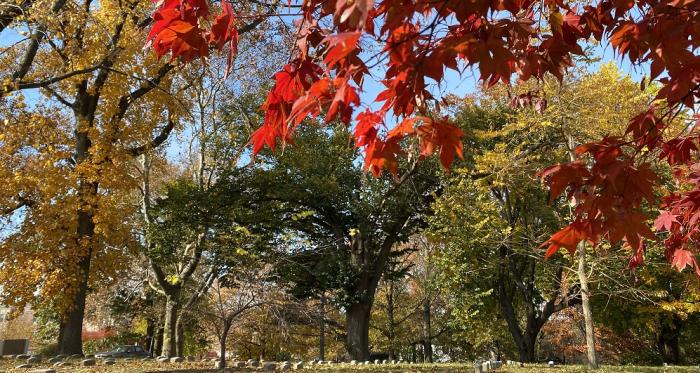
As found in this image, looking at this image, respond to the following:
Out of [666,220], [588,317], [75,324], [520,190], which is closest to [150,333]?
[75,324]

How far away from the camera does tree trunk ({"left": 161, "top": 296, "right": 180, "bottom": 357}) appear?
17.1m

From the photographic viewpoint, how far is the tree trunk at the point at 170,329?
56.0ft

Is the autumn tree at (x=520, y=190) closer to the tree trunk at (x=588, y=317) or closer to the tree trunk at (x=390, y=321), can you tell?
the tree trunk at (x=588, y=317)

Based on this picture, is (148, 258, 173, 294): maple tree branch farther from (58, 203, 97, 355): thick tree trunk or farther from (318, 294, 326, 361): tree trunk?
(318, 294, 326, 361): tree trunk

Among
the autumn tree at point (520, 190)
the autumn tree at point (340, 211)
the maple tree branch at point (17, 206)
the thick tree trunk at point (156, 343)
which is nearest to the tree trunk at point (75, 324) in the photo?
the maple tree branch at point (17, 206)

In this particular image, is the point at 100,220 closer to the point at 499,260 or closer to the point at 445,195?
the point at 445,195

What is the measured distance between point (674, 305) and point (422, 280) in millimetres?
15071

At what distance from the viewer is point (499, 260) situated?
1598 centimetres

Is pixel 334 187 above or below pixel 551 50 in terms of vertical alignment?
above

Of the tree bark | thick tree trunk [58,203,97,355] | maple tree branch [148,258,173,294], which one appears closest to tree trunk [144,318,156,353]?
the tree bark

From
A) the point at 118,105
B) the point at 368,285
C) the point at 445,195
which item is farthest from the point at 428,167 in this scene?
the point at 118,105

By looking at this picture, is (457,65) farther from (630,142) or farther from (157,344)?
(157,344)

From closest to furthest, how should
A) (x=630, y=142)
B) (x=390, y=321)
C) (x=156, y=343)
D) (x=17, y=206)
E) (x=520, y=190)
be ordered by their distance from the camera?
(x=630, y=142) < (x=17, y=206) < (x=520, y=190) < (x=390, y=321) < (x=156, y=343)

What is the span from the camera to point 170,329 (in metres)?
17.1
